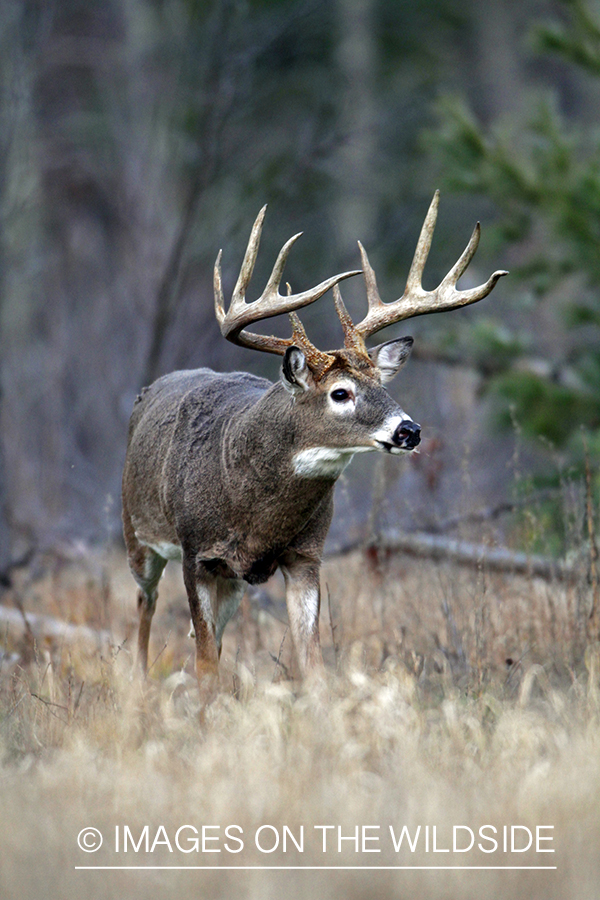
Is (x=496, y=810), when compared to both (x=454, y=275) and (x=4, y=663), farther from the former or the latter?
(x=4, y=663)

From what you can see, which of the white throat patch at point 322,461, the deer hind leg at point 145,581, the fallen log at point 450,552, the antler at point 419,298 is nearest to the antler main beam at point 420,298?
the antler at point 419,298

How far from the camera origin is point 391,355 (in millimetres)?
5078

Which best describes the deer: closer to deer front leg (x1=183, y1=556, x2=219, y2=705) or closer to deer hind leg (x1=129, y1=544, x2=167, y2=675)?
deer front leg (x1=183, y1=556, x2=219, y2=705)

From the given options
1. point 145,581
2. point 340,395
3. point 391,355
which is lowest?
point 145,581

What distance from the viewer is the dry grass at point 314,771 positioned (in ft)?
10.8

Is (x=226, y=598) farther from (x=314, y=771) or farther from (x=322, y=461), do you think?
(x=314, y=771)

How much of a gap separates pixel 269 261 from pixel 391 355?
22.2 feet

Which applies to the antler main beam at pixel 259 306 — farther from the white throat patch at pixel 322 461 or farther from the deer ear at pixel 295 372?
the white throat patch at pixel 322 461

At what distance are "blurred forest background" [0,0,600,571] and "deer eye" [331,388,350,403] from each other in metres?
1.20

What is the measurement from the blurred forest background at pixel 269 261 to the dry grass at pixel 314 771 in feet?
4.05

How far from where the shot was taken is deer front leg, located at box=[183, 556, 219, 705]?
16.9 ft

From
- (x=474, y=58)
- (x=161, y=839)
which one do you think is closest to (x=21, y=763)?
(x=161, y=839)

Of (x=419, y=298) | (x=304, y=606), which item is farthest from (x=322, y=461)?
(x=419, y=298)

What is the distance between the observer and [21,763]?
165 inches
